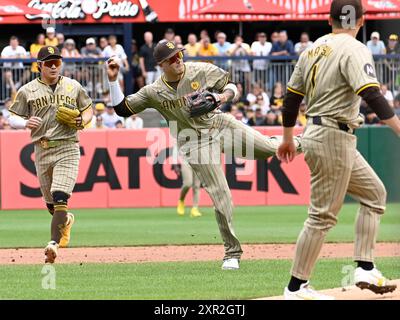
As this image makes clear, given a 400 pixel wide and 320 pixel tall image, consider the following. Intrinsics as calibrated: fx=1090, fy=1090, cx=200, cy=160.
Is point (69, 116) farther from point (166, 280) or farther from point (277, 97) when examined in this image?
point (277, 97)

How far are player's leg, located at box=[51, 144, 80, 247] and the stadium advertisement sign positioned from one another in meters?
9.44

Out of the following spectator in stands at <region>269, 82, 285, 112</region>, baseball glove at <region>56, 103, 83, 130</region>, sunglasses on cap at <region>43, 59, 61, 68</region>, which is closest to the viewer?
baseball glove at <region>56, 103, 83, 130</region>

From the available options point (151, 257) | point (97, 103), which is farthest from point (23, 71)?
point (151, 257)

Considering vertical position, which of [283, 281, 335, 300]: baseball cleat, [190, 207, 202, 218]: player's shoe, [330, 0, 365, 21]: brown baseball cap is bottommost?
[190, 207, 202, 218]: player's shoe

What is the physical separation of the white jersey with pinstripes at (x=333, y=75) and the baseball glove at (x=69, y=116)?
169 inches

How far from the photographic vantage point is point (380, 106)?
775cm

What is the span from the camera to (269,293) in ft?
29.5

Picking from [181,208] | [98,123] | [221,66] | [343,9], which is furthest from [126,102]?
[221,66]

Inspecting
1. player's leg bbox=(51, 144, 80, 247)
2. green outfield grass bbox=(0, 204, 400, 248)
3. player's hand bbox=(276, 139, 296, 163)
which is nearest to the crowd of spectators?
green outfield grass bbox=(0, 204, 400, 248)

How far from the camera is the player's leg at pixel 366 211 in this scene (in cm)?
817

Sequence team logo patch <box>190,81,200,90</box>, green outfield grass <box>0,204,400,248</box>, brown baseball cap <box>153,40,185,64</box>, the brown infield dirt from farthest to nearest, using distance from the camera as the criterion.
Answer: green outfield grass <box>0,204,400,248</box>
the brown infield dirt
team logo patch <box>190,81,200,90</box>
brown baseball cap <box>153,40,185,64</box>

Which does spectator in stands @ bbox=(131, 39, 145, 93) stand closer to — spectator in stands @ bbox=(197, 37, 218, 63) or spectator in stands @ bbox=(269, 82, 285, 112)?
spectator in stands @ bbox=(197, 37, 218, 63)

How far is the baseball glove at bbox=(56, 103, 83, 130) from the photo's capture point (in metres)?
11.9

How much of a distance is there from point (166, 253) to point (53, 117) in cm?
237
